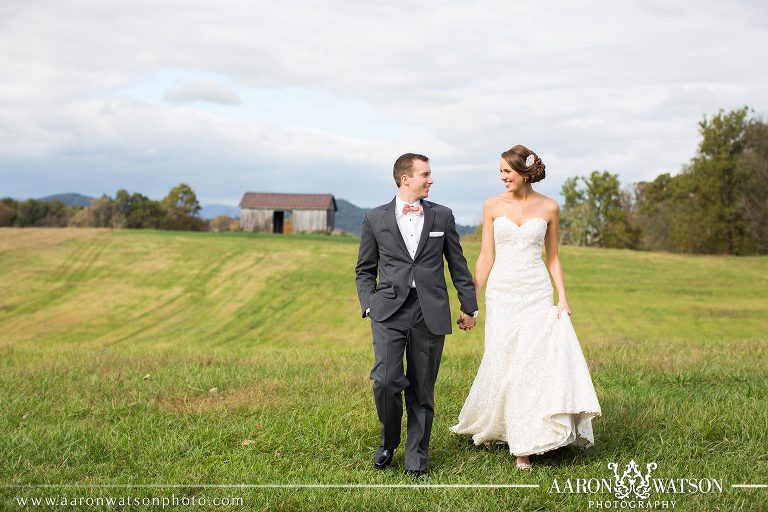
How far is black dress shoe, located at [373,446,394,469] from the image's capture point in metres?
6.55

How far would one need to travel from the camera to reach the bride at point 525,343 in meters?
6.50

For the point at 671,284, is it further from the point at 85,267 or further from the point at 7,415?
the point at 7,415

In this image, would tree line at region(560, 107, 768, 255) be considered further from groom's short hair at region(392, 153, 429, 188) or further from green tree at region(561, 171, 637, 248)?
groom's short hair at region(392, 153, 429, 188)

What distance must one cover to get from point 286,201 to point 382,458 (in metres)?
74.2

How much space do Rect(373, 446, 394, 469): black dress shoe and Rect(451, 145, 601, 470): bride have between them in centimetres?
81

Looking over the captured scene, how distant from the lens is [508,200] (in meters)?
7.07

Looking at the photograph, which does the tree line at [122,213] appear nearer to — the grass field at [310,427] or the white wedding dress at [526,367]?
the grass field at [310,427]

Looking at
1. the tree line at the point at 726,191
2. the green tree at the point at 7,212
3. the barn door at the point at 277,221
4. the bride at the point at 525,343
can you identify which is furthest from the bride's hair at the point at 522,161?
the green tree at the point at 7,212

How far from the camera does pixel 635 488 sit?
5941 mm

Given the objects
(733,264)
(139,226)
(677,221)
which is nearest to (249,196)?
(139,226)

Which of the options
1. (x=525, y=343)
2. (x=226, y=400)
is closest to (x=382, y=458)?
(x=525, y=343)

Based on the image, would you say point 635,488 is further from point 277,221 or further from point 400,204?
point 277,221

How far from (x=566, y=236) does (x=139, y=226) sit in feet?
164

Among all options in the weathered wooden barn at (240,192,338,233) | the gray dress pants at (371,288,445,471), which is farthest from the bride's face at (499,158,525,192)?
the weathered wooden barn at (240,192,338,233)
